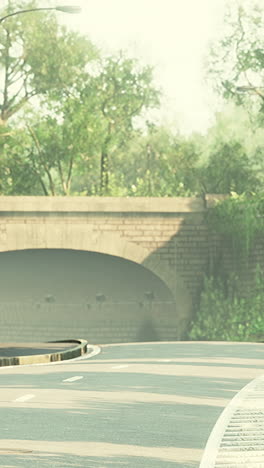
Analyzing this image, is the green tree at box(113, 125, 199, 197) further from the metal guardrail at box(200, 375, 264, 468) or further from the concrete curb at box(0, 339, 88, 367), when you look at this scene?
the metal guardrail at box(200, 375, 264, 468)

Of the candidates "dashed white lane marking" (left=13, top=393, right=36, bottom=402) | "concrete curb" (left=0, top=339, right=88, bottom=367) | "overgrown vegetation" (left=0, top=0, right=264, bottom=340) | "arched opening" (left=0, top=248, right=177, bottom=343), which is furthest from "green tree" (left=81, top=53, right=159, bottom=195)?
"dashed white lane marking" (left=13, top=393, right=36, bottom=402)

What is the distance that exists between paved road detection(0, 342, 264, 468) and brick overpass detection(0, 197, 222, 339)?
65.1ft

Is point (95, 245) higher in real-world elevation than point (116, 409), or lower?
higher

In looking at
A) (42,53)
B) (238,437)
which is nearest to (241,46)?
(42,53)

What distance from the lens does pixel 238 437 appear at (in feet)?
33.9

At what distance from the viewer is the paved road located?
917 centimetres

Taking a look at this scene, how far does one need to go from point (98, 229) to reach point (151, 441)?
33.3 metres

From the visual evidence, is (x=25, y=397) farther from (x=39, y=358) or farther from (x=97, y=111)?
(x=97, y=111)

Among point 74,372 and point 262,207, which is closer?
point 74,372

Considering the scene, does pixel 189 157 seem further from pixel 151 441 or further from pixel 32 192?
pixel 151 441

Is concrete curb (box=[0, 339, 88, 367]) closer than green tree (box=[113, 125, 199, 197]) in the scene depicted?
Yes

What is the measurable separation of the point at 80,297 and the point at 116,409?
35.4 m

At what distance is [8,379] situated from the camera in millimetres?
17734

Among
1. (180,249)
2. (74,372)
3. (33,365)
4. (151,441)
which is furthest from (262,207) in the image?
(151,441)
